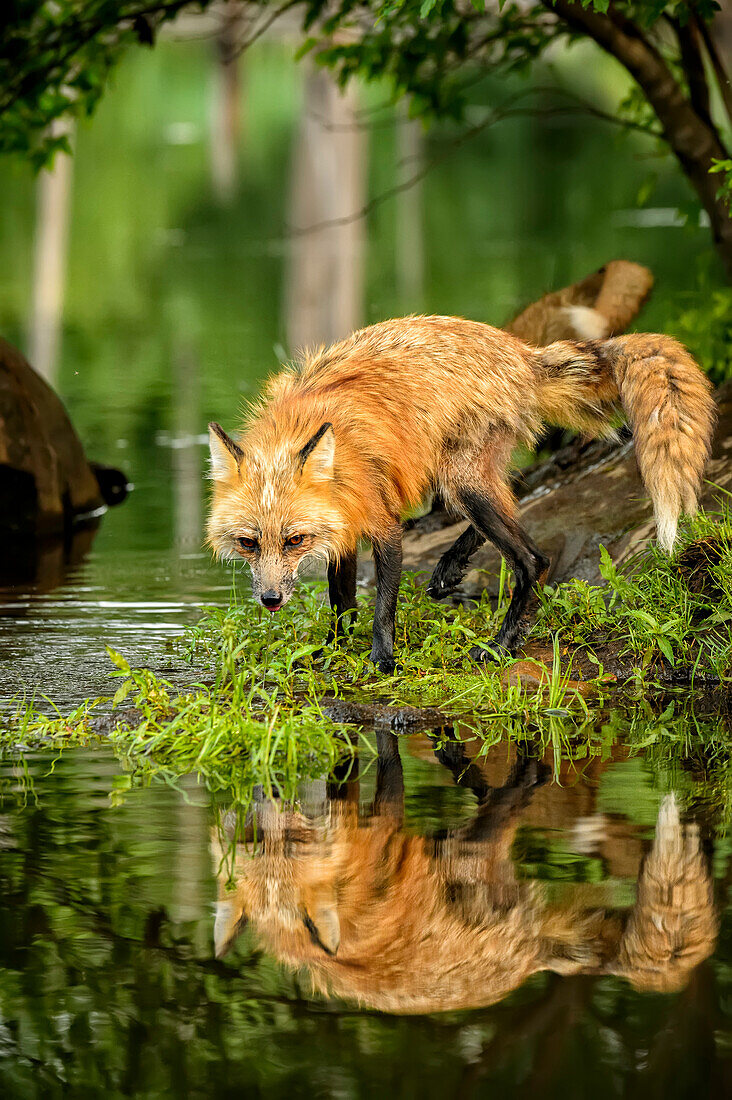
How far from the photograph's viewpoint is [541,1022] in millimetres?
4062

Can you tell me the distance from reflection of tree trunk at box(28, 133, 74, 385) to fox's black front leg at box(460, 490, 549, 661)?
14.6 m

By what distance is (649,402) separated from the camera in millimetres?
7852

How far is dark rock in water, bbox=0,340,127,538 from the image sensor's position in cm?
1248

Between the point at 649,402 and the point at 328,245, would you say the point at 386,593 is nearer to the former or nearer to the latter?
the point at 649,402

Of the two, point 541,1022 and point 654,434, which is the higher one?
point 654,434

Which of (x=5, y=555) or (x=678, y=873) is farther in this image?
(x=5, y=555)

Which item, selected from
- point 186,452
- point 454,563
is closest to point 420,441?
point 454,563

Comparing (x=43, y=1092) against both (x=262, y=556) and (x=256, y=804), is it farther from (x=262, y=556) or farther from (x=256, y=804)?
(x=262, y=556)

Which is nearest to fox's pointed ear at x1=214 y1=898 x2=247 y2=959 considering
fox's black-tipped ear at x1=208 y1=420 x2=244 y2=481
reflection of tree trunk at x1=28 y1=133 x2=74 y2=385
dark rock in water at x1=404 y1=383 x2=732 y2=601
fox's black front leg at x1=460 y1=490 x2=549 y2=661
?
fox's black-tipped ear at x1=208 y1=420 x2=244 y2=481

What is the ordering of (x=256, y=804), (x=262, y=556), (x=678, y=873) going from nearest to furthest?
(x=678, y=873) < (x=256, y=804) < (x=262, y=556)

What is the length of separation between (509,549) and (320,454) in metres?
1.37

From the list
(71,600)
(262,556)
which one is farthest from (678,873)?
(71,600)

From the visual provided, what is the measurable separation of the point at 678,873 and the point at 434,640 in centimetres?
315

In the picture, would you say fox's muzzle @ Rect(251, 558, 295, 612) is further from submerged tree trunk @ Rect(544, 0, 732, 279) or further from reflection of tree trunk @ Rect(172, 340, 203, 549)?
submerged tree trunk @ Rect(544, 0, 732, 279)
